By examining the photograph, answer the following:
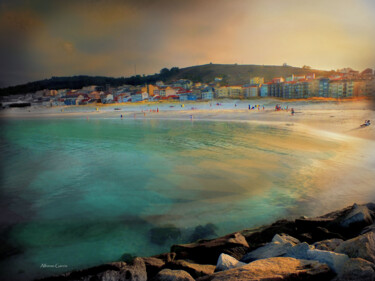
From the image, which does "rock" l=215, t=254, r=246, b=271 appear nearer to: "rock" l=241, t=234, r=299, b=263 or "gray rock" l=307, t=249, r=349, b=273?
"rock" l=241, t=234, r=299, b=263

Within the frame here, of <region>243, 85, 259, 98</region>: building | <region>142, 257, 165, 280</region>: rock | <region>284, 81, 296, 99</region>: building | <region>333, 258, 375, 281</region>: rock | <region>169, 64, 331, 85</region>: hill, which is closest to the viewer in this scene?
<region>333, 258, 375, 281</region>: rock

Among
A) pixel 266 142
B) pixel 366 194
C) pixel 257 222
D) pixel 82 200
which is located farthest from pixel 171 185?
pixel 266 142

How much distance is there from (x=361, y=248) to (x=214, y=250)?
90 cm

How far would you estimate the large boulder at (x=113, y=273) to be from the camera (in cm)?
131

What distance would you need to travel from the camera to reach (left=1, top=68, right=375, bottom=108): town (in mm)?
22875

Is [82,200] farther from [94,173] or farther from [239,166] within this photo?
[239,166]

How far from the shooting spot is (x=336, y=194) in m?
3.03

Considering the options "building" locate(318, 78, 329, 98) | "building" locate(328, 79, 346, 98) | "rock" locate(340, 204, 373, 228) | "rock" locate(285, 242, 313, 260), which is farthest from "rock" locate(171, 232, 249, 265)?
"building" locate(318, 78, 329, 98)

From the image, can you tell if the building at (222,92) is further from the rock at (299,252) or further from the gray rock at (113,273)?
the gray rock at (113,273)

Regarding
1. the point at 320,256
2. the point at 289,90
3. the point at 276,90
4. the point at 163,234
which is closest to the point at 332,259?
the point at 320,256

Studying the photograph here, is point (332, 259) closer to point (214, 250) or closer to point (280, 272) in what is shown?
point (280, 272)

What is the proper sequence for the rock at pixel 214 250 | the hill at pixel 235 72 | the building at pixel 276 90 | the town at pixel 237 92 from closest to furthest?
the rock at pixel 214 250, the town at pixel 237 92, the building at pixel 276 90, the hill at pixel 235 72

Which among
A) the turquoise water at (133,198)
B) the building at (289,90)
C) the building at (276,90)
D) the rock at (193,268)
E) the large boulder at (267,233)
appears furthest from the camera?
the building at (276,90)

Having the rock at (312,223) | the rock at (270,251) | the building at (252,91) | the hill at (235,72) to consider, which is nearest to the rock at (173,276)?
the rock at (270,251)
